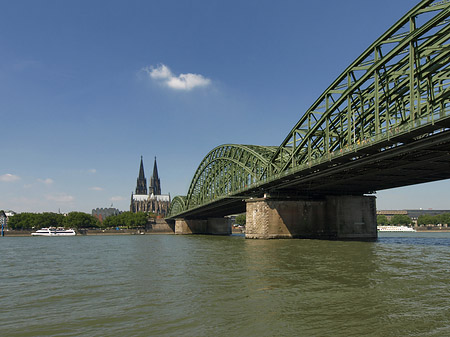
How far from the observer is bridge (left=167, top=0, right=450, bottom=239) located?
117ft

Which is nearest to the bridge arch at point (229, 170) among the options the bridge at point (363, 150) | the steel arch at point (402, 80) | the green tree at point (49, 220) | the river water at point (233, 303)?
the bridge at point (363, 150)

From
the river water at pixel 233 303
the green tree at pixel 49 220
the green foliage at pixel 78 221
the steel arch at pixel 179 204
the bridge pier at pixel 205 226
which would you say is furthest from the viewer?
the green foliage at pixel 78 221

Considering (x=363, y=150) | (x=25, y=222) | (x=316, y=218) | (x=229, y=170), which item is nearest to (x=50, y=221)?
(x=25, y=222)

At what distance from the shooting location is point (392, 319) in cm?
1174

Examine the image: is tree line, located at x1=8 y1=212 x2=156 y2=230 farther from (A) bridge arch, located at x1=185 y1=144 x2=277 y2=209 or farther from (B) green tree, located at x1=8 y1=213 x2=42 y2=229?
(A) bridge arch, located at x1=185 y1=144 x2=277 y2=209

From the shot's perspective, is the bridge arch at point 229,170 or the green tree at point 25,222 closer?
the bridge arch at point 229,170

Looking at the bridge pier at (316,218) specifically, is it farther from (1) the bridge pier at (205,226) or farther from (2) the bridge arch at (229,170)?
(1) the bridge pier at (205,226)

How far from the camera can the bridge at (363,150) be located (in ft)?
117

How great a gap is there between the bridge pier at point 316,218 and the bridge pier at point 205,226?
214ft

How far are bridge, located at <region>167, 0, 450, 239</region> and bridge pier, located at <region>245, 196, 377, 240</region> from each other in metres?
0.18

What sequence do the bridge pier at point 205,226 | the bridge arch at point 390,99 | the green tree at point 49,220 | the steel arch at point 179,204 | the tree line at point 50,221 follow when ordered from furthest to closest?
the green tree at point 49,220
the tree line at point 50,221
the steel arch at point 179,204
the bridge pier at point 205,226
the bridge arch at point 390,99

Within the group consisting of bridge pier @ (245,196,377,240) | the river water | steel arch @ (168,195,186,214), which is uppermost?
steel arch @ (168,195,186,214)

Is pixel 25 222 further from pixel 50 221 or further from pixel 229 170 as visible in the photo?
pixel 229 170

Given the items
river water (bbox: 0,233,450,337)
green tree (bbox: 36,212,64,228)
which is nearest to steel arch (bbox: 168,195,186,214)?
green tree (bbox: 36,212,64,228)
